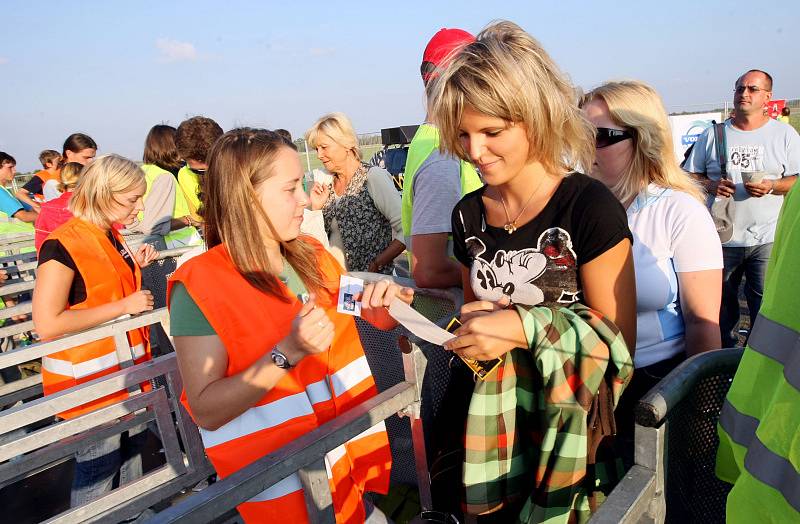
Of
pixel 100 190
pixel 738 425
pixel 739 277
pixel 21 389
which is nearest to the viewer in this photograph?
pixel 738 425

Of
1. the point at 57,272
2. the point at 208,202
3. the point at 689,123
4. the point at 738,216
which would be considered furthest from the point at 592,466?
the point at 689,123

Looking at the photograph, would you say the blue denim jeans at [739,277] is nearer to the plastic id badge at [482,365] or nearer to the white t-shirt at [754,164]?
the white t-shirt at [754,164]

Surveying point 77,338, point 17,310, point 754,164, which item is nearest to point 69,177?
point 17,310

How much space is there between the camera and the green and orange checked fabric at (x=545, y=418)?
1.31 metres

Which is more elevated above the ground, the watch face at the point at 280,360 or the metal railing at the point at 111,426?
the watch face at the point at 280,360

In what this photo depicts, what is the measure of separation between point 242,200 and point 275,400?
0.64 metres

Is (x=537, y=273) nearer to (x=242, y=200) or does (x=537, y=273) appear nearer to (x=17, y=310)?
(x=242, y=200)

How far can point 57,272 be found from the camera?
2.58m

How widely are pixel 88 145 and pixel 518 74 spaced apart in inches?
244

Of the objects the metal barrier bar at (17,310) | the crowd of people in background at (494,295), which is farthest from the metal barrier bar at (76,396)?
the metal barrier bar at (17,310)

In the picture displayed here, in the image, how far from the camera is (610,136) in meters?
2.09

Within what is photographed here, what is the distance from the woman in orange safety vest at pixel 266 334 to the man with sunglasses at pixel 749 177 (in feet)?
10.9

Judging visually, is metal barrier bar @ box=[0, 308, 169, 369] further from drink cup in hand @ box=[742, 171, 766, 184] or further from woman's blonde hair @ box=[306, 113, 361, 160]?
drink cup in hand @ box=[742, 171, 766, 184]

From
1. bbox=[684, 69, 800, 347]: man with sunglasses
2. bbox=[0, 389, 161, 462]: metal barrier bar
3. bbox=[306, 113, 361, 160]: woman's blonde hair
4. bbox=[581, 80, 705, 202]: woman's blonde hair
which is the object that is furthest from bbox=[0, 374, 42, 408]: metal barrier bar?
bbox=[684, 69, 800, 347]: man with sunglasses
